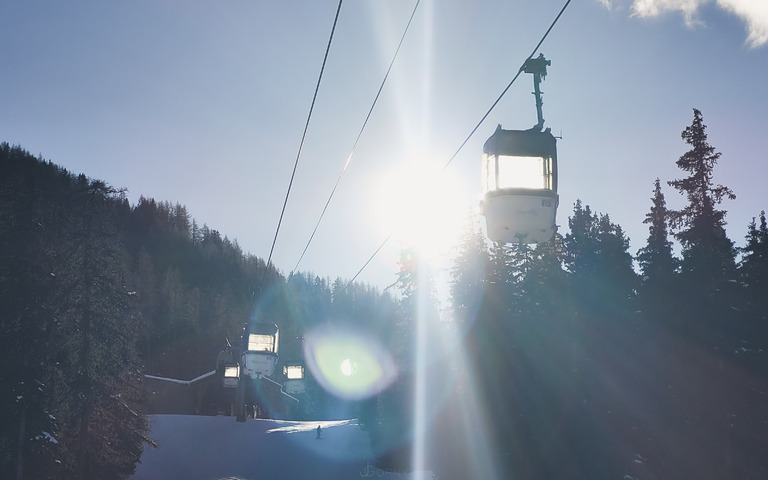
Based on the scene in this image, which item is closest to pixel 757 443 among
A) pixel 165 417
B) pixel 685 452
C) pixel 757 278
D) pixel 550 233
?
pixel 685 452

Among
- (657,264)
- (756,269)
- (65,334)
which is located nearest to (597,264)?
(657,264)

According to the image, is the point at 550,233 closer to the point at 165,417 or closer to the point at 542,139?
the point at 542,139

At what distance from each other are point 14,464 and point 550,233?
82.1 ft

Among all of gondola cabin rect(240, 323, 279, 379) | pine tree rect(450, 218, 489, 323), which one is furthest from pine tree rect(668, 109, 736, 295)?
gondola cabin rect(240, 323, 279, 379)

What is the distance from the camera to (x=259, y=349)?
3734 centimetres

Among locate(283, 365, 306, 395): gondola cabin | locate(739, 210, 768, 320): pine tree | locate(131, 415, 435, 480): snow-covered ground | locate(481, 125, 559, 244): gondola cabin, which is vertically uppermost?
locate(739, 210, 768, 320): pine tree

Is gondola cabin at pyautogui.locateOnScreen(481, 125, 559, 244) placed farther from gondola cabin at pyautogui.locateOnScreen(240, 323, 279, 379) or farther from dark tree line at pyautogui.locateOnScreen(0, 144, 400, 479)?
gondola cabin at pyautogui.locateOnScreen(240, 323, 279, 379)

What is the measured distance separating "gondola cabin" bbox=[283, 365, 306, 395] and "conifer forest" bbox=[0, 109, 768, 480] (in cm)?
1276

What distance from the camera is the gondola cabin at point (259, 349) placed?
36.3 m

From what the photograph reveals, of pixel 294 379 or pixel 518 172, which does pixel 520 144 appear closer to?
pixel 518 172

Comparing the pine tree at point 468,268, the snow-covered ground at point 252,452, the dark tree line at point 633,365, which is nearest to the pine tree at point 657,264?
the dark tree line at point 633,365

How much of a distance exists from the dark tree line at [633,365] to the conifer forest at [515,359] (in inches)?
3.5

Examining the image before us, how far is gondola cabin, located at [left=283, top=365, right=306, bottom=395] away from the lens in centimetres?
6150

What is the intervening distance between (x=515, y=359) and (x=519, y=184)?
27533 millimetres
